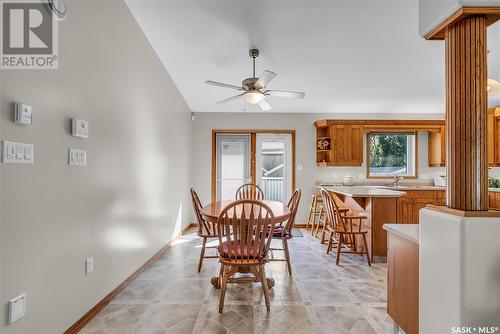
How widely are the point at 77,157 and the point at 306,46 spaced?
262 cm

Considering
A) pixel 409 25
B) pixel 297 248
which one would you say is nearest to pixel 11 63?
pixel 409 25

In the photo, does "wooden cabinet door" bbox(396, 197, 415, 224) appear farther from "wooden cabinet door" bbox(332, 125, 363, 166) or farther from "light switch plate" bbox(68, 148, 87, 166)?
"light switch plate" bbox(68, 148, 87, 166)

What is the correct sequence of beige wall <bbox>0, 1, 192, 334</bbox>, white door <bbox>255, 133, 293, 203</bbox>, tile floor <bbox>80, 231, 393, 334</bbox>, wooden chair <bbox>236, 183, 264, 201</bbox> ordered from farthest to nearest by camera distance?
1. white door <bbox>255, 133, 293, 203</bbox>
2. wooden chair <bbox>236, 183, 264, 201</bbox>
3. tile floor <bbox>80, 231, 393, 334</bbox>
4. beige wall <bbox>0, 1, 192, 334</bbox>

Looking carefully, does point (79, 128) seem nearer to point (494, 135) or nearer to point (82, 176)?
point (82, 176)

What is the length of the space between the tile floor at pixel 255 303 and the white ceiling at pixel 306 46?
8.51 feet

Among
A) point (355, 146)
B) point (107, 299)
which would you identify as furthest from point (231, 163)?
point (107, 299)

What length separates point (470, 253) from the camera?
3.26ft

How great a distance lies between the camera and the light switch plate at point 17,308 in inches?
49.7

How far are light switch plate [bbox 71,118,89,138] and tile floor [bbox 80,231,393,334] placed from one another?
1.40 metres

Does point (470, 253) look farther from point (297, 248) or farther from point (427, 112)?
point (427, 112)

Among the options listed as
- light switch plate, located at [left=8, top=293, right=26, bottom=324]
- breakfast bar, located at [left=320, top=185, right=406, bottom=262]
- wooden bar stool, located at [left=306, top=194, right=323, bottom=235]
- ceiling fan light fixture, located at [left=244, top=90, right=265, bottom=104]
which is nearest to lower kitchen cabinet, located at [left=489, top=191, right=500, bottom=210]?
breakfast bar, located at [left=320, top=185, right=406, bottom=262]

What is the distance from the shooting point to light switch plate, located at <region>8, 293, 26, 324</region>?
126 centimetres

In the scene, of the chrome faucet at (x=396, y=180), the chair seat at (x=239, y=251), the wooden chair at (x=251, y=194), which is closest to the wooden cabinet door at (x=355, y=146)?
the chrome faucet at (x=396, y=180)

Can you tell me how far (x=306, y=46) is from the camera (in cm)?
291
